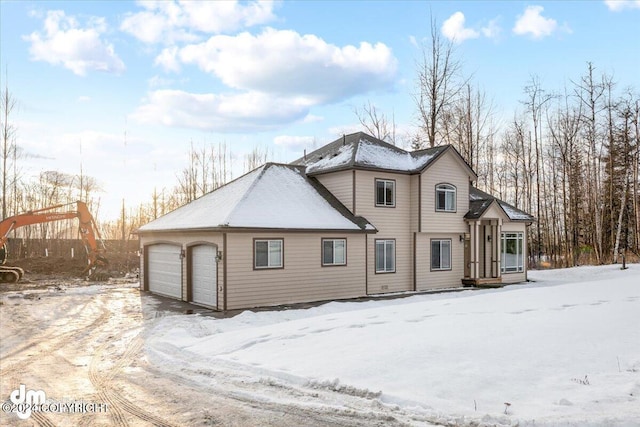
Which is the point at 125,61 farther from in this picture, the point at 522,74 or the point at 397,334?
the point at 522,74

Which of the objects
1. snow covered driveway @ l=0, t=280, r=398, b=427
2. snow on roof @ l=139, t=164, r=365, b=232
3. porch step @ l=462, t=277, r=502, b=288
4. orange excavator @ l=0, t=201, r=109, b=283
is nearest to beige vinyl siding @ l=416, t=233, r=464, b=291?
porch step @ l=462, t=277, r=502, b=288

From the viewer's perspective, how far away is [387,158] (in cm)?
2061

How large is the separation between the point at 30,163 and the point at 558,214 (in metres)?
43.4

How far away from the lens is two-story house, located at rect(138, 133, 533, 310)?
15.9m

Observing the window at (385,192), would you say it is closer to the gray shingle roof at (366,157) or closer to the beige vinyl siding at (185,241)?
the gray shingle roof at (366,157)

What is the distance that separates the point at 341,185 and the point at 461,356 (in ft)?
42.4

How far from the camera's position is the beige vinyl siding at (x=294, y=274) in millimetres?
15320

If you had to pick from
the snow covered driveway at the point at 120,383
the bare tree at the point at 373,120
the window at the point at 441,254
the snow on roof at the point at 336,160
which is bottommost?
the snow covered driveway at the point at 120,383

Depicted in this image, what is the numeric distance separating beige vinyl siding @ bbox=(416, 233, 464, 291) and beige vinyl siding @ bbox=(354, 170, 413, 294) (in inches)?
17.1

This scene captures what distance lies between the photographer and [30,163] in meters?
36.1

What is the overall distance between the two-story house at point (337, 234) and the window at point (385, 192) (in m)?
0.05

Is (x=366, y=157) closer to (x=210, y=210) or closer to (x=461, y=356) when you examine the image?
(x=210, y=210)

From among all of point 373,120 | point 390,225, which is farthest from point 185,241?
point 373,120

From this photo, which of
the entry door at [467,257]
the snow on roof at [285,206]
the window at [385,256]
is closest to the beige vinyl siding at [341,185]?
the snow on roof at [285,206]
